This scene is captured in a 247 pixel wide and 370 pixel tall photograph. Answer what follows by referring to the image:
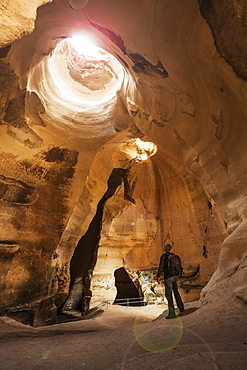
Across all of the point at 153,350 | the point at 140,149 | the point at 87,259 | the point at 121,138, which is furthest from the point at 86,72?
the point at 87,259

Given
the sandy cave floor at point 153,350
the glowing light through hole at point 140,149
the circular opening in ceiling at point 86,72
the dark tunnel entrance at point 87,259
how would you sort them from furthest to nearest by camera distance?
the dark tunnel entrance at point 87,259
the glowing light through hole at point 140,149
the circular opening in ceiling at point 86,72
the sandy cave floor at point 153,350

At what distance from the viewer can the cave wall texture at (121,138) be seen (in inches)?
115

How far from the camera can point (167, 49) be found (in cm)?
326

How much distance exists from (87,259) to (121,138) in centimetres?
842

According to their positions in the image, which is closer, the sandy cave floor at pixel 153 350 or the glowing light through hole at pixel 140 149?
the sandy cave floor at pixel 153 350

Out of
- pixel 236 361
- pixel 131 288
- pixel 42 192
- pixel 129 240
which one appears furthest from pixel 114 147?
pixel 131 288

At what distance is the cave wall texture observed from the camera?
2.93m

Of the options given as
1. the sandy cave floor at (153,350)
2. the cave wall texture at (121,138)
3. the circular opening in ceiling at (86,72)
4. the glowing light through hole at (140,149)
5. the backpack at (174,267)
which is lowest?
the sandy cave floor at (153,350)

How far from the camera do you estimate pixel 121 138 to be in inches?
278

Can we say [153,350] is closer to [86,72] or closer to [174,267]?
[174,267]

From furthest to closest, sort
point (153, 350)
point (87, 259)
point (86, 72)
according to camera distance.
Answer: point (87, 259) → point (86, 72) → point (153, 350)

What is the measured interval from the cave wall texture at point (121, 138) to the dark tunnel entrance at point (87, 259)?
9.1 inches

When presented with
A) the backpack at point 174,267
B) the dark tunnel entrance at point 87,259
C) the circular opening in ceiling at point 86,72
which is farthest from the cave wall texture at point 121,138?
the backpack at point 174,267

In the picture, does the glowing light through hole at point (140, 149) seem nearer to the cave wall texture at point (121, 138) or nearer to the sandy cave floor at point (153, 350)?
the cave wall texture at point (121, 138)
